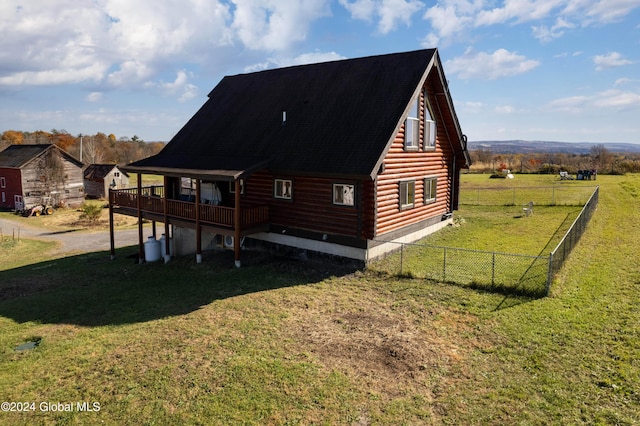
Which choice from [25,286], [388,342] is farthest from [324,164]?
[25,286]

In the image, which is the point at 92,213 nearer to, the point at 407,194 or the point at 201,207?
the point at 201,207

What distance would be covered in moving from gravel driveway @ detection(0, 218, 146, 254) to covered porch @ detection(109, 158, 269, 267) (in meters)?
4.60

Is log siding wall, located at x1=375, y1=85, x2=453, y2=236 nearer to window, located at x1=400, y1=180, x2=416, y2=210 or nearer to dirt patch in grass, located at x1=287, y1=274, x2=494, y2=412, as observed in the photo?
window, located at x1=400, y1=180, x2=416, y2=210

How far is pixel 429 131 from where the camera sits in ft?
69.1

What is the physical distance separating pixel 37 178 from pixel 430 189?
39731 millimetres

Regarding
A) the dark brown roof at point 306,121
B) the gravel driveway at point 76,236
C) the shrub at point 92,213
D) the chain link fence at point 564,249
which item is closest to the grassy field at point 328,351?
the chain link fence at point 564,249

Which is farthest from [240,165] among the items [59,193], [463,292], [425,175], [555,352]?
[59,193]

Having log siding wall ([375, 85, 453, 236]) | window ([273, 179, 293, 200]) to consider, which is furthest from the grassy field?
window ([273, 179, 293, 200])

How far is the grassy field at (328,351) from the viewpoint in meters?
8.28

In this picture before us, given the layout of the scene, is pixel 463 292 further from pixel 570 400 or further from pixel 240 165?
pixel 240 165

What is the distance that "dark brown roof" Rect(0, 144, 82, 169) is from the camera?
4225 centimetres

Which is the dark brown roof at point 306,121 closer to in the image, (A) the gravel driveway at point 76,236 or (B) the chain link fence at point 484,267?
(B) the chain link fence at point 484,267

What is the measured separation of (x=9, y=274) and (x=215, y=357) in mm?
15678

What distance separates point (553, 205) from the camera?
102ft
